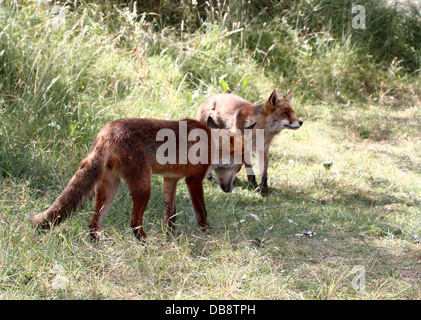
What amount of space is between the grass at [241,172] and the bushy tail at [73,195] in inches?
7.4

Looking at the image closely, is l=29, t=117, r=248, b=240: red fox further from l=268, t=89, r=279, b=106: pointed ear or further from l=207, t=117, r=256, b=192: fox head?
l=268, t=89, r=279, b=106: pointed ear

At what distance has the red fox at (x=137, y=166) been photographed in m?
4.24

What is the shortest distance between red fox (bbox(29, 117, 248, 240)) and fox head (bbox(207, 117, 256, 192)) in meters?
0.21

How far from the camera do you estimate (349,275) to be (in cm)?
403

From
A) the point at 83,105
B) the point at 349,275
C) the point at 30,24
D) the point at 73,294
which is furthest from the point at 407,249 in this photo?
the point at 30,24

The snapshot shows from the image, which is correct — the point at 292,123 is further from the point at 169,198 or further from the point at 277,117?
the point at 169,198

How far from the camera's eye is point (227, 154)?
5844 mm

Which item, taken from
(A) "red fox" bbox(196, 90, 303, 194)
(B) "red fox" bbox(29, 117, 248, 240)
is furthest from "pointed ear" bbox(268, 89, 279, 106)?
(B) "red fox" bbox(29, 117, 248, 240)

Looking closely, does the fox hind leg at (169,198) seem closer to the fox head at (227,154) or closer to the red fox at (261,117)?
the fox head at (227,154)

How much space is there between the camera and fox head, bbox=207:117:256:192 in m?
5.76

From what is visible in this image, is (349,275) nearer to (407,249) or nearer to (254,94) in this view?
(407,249)

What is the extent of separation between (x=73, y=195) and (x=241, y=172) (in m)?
3.93

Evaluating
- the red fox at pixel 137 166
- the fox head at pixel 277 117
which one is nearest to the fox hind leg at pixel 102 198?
the red fox at pixel 137 166

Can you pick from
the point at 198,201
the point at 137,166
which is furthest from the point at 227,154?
the point at 137,166
